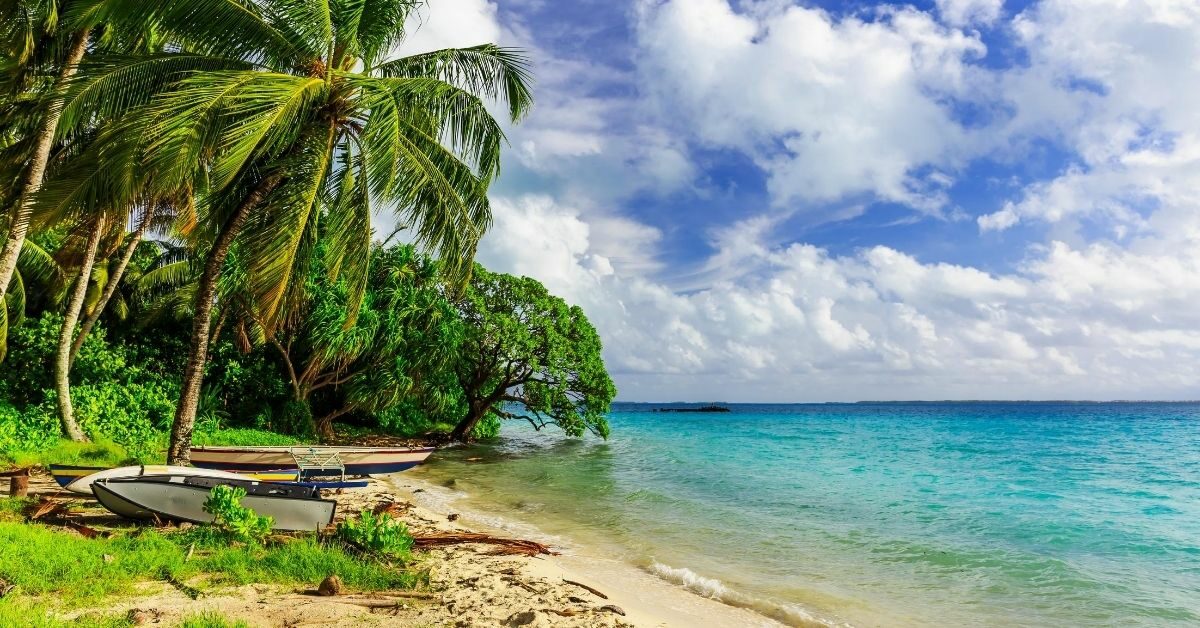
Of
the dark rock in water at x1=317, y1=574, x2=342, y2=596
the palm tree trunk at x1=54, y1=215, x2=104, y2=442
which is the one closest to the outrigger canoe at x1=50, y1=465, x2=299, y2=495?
the dark rock in water at x1=317, y1=574, x2=342, y2=596

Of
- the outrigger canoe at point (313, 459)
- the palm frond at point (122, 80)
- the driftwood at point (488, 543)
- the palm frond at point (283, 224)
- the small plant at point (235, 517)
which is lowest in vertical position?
the driftwood at point (488, 543)

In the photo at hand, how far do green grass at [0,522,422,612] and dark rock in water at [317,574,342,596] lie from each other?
0.23m

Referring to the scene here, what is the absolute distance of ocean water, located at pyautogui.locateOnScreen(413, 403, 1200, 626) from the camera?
769cm

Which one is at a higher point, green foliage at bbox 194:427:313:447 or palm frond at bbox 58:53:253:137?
palm frond at bbox 58:53:253:137

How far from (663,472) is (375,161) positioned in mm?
14193

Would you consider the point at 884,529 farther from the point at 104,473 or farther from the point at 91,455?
the point at 91,455

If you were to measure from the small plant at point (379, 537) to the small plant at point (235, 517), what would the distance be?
0.85 m

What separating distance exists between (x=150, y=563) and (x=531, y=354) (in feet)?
63.8

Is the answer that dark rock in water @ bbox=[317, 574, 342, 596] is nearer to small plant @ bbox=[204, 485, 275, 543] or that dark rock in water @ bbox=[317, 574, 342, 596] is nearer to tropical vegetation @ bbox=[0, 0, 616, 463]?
small plant @ bbox=[204, 485, 275, 543]

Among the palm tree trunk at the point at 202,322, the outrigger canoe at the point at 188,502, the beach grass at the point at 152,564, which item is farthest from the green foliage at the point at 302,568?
the palm tree trunk at the point at 202,322

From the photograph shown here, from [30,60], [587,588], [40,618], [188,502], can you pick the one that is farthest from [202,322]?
[587,588]

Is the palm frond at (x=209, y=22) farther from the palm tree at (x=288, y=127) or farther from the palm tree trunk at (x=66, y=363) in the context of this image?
the palm tree trunk at (x=66, y=363)

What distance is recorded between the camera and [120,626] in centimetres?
451

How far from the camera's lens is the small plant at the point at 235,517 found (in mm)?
6961
